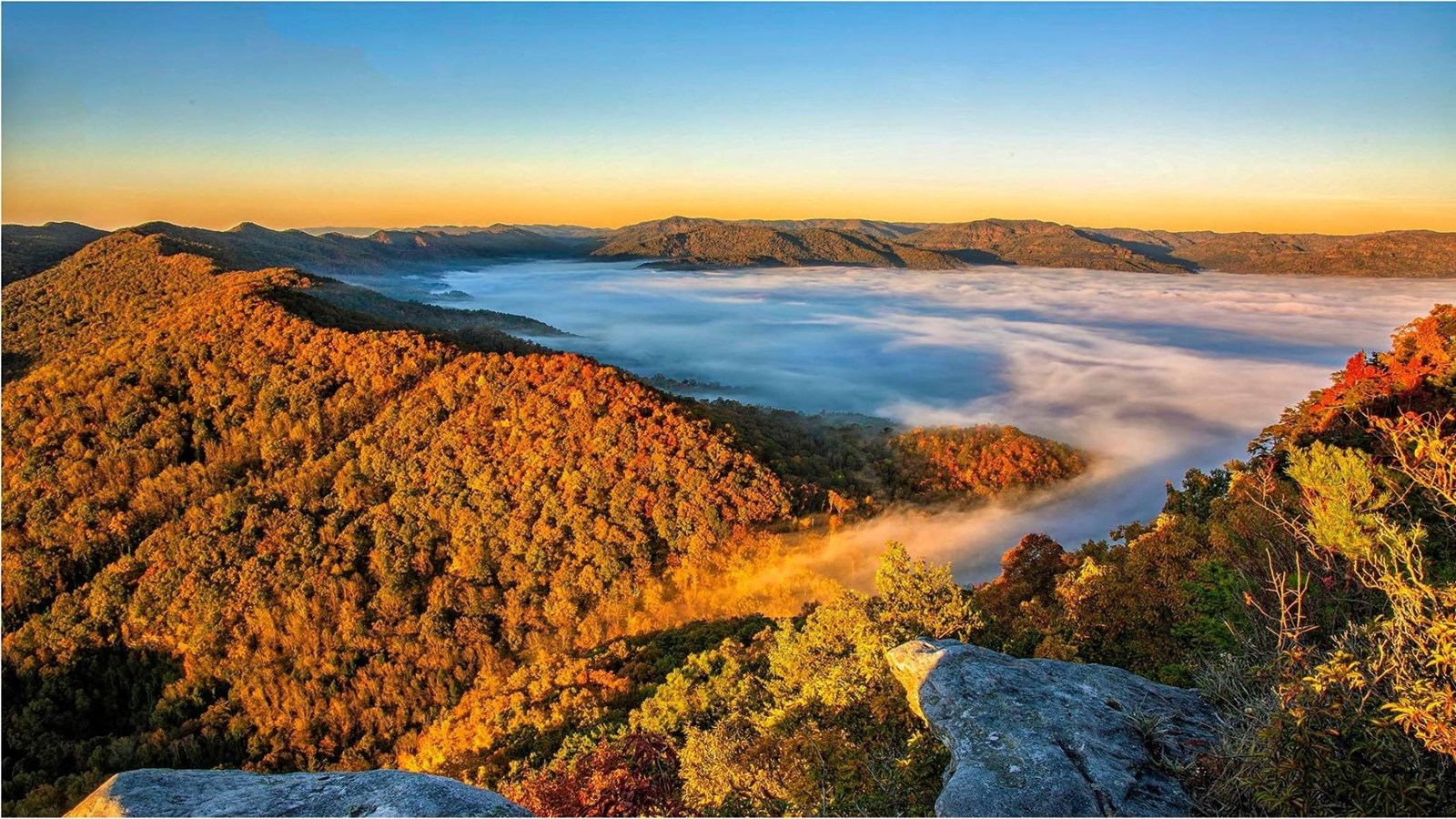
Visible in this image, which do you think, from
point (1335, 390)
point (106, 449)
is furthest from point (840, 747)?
point (106, 449)

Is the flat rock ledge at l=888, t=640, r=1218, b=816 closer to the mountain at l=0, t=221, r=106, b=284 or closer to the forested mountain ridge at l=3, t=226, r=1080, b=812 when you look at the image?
the forested mountain ridge at l=3, t=226, r=1080, b=812

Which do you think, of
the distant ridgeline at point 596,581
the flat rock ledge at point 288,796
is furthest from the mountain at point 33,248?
the flat rock ledge at point 288,796

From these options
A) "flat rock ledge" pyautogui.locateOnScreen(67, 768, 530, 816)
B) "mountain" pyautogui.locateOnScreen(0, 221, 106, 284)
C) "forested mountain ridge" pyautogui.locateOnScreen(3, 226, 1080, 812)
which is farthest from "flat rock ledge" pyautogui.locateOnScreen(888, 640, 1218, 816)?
"mountain" pyautogui.locateOnScreen(0, 221, 106, 284)

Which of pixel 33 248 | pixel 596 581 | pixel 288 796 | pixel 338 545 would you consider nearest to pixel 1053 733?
pixel 288 796

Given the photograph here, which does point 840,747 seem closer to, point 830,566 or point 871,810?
point 871,810

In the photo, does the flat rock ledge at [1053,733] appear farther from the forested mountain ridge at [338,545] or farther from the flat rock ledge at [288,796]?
the forested mountain ridge at [338,545]

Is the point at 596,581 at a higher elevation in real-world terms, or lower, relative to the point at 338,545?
lower

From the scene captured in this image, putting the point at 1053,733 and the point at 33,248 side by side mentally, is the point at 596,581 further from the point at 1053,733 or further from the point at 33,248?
the point at 33,248
